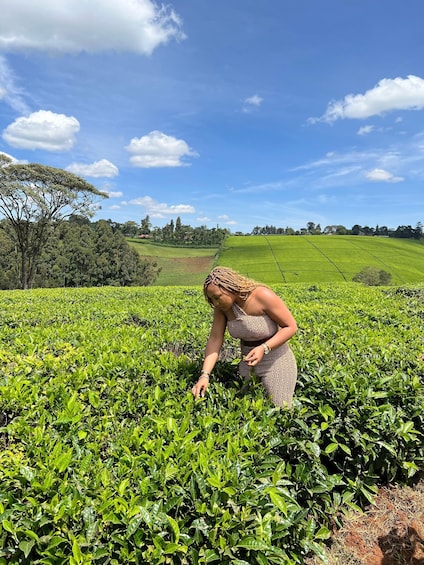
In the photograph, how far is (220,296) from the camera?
313 cm

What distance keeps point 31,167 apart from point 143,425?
2959cm

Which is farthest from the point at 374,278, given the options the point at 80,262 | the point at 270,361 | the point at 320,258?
the point at 270,361

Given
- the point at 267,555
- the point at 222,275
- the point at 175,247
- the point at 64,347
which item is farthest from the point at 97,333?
the point at 175,247

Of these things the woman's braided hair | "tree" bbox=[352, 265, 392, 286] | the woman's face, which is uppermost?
the woman's braided hair

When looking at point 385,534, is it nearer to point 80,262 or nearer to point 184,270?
point 80,262

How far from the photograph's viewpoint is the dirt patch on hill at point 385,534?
2568mm

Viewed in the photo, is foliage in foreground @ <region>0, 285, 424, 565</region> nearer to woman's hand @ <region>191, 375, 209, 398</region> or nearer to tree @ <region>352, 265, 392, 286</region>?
woman's hand @ <region>191, 375, 209, 398</region>

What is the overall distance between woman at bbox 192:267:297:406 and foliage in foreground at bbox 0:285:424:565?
0.18 m

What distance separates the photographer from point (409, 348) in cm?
459

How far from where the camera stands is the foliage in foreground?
1.76m

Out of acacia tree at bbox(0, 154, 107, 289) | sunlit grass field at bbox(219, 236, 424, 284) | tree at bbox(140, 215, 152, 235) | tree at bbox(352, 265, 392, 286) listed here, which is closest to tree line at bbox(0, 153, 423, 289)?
acacia tree at bbox(0, 154, 107, 289)

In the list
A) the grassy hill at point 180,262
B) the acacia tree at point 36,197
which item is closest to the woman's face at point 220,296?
the acacia tree at point 36,197

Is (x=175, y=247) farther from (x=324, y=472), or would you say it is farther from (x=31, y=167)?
(x=324, y=472)

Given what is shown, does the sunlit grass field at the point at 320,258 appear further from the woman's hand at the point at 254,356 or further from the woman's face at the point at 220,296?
the woman's hand at the point at 254,356
